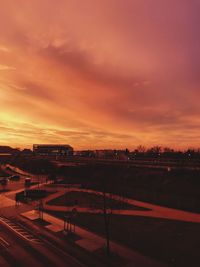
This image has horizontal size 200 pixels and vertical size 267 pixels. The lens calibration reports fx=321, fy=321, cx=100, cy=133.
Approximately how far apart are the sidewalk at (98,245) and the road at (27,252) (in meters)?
2.37

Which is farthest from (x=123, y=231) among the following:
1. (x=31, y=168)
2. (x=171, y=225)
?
(x=31, y=168)

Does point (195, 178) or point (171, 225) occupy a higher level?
point (195, 178)

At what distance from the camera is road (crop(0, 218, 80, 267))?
2188 centimetres

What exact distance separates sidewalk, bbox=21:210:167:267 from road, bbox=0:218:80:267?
93.3 inches

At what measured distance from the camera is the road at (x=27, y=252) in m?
21.9

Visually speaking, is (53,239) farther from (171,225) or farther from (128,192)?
(128,192)

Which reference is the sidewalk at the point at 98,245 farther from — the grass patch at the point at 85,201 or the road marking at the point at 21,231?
the grass patch at the point at 85,201

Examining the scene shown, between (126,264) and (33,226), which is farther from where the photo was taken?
(33,226)

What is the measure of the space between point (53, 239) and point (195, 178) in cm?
3137

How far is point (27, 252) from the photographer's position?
24.1m

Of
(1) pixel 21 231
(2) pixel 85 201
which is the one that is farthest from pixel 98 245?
(2) pixel 85 201

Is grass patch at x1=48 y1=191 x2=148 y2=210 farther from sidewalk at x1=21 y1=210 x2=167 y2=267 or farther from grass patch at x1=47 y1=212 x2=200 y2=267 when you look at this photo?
sidewalk at x1=21 y1=210 x2=167 y2=267

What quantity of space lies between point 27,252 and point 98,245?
5442mm

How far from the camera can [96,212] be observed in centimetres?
3644
